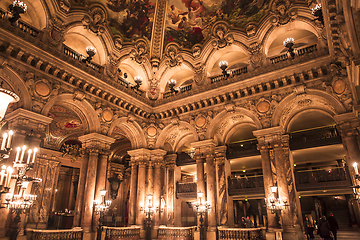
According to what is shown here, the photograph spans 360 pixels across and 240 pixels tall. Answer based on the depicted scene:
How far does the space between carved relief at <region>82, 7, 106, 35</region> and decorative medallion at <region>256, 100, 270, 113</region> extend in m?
10.1

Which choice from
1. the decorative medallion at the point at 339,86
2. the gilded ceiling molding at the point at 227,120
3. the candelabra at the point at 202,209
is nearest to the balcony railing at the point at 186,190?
the candelabra at the point at 202,209

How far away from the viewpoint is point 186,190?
54.5 feet

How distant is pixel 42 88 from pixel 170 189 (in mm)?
9886

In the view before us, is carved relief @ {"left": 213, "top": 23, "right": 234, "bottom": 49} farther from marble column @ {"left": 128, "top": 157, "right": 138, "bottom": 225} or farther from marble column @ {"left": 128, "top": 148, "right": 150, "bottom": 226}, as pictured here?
marble column @ {"left": 128, "top": 157, "right": 138, "bottom": 225}

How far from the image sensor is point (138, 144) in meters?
16.8

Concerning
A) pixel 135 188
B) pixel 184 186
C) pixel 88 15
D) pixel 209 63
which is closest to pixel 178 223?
pixel 184 186

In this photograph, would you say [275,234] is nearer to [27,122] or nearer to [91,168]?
[91,168]

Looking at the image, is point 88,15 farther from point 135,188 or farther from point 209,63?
point 135,188

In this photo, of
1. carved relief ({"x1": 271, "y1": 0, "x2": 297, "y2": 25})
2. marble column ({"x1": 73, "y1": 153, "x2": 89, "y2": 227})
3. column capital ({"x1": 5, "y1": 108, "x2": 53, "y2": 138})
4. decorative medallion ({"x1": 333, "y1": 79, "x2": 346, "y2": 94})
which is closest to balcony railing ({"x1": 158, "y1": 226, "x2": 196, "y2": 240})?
marble column ({"x1": 73, "y1": 153, "x2": 89, "y2": 227})

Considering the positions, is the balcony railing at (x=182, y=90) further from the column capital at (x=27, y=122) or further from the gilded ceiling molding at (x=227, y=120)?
the column capital at (x=27, y=122)

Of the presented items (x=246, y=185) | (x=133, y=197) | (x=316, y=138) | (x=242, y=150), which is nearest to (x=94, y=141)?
(x=133, y=197)

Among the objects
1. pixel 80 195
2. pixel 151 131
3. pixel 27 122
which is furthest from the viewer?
pixel 151 131

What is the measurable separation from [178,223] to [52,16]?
13787 mm

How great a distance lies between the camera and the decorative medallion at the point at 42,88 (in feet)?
37.8
